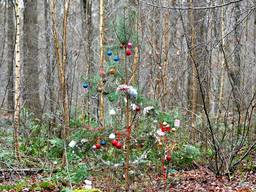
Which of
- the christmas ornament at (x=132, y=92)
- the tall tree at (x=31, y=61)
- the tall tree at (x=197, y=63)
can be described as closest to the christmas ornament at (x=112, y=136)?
the christmas ornament at (x=132, y=92)

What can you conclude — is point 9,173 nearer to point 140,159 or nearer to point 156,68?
point 140,159

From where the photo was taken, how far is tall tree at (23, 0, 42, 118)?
12.5 meters

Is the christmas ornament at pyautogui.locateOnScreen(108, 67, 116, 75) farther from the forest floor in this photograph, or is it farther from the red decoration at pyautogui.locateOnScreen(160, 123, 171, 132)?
the forest floor

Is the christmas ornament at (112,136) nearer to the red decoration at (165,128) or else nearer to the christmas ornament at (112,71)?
the red decoration at (165,128)

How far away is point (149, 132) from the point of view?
241 inches

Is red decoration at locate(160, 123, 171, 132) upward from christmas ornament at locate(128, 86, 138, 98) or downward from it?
downward

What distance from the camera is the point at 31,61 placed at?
41.6 ft

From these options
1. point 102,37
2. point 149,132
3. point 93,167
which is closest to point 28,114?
point 102,37

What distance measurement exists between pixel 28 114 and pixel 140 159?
6519 mm

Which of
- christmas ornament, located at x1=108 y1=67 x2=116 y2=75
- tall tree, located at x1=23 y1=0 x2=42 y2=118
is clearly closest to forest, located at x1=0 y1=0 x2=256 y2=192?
christmas ornament, located at x1=108 y1=67 x2=116 y2=75

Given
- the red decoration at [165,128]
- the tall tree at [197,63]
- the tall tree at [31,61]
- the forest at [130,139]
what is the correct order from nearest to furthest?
the forest at [130,139], the red decoration at [165,128], the tall tree at [197,63], the tall tree at [31,61]

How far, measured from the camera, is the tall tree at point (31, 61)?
12533 millimetres

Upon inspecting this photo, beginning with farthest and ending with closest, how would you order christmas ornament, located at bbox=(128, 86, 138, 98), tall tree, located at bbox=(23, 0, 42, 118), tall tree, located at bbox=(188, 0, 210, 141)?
1. tall tree, located at bbox=(23, 0, 42, 118)
2. tall tree, located at bbox=(188, 0, 210, 141)
3. christmas ornament, located at bbox=(128, 86, 138, 98)

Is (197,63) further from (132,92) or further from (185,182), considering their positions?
(132,92)
